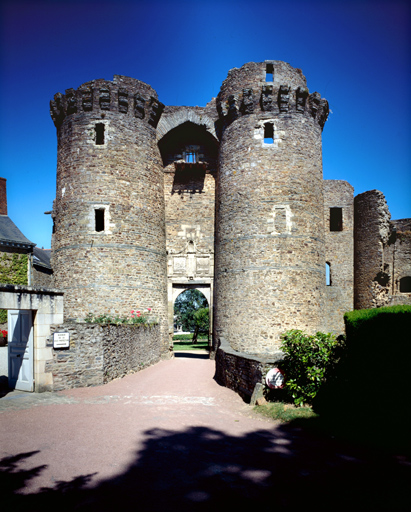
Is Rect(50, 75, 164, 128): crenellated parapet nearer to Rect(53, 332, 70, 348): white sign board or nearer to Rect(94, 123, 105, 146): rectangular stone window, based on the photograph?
Rect(94, 123, 105, 146): rectangular stone window

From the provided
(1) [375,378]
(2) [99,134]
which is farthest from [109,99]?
(1) [375,378]

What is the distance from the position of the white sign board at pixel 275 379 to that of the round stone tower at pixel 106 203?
8.71 meters

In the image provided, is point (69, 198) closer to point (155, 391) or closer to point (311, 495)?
point (155, 391)

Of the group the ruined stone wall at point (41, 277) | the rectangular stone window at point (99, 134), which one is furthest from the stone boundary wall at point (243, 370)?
the ruined stone wall at point (41, 277)

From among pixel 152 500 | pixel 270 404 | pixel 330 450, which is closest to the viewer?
pixel 152 500

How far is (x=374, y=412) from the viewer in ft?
22.7

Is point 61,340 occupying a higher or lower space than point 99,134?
lower

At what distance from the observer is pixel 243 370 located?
973 cm

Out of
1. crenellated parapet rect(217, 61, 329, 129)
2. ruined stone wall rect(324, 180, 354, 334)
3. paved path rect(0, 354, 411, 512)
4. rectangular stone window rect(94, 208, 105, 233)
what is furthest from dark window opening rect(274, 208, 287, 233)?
paved path rect(0, 354, 411, 512)

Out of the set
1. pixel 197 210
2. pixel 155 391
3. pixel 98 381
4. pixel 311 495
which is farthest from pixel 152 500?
pixel 197 210

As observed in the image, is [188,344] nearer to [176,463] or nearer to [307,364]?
[307,364]

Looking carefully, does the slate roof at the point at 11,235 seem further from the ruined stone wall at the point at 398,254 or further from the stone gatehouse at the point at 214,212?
the ruined stone wall at the point at 398,254

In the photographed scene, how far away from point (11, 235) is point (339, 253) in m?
16.4

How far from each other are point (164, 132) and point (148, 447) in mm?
15098
